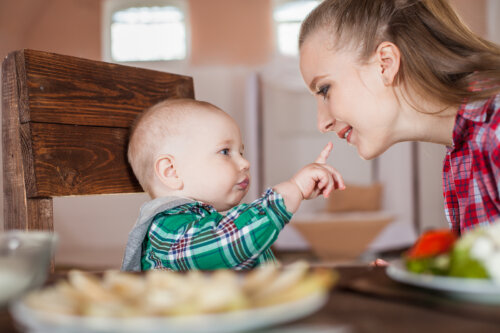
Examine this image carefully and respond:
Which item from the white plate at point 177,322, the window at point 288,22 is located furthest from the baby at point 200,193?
the window at point 288,22

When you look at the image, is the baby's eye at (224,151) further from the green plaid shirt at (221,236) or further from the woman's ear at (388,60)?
the woman's ear at (388,60)

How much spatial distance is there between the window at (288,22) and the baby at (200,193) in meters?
4.73

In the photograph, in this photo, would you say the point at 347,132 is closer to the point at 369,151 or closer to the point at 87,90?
the point at 369,151

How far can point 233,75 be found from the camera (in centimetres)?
572

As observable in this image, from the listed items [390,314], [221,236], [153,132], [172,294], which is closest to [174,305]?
[172,294]

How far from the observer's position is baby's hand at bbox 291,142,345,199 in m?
1.01

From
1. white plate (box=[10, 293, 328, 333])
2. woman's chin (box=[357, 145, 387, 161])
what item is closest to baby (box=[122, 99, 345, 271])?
woman's chin (box=[357, 145, 387, 161])

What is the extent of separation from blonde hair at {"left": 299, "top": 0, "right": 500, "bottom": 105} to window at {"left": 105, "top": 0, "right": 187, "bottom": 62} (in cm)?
483

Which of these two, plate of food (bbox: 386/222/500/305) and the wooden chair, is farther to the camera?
the wooden chair

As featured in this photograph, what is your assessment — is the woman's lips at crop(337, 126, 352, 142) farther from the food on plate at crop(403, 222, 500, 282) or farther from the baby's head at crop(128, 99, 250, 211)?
the food on plate at crop(403, 222, 500, 282)

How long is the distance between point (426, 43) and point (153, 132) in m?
0.62

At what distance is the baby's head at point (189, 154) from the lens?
1.10m

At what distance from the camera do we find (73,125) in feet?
3.45

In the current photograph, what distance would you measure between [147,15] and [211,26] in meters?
0.74
